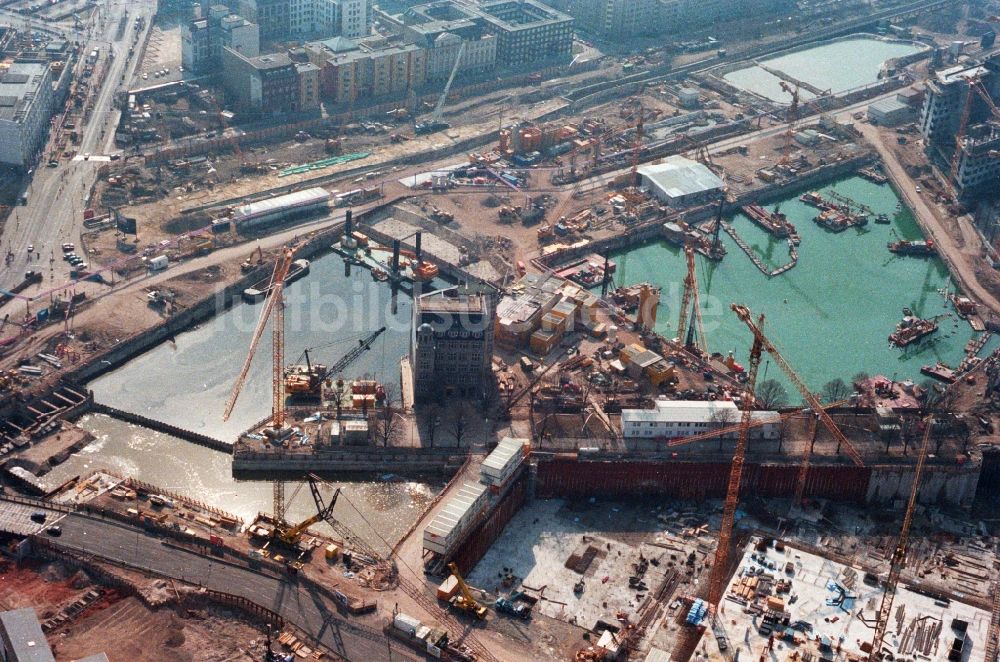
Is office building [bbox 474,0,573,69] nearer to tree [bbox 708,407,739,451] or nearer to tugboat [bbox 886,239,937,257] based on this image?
tugboat [bbox 886,239,937,257]

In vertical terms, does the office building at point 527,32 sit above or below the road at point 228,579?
above

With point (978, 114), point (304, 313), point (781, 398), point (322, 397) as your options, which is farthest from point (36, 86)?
point (978, 114)

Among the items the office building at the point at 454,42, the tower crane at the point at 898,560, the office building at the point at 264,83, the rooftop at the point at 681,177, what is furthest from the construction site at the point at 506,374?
the office building at the point at 454,42

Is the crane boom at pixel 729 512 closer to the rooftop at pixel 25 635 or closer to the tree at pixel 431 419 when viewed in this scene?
the tree at pixel 431 419

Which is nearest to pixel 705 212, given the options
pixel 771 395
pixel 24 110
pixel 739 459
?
pixel 771 395

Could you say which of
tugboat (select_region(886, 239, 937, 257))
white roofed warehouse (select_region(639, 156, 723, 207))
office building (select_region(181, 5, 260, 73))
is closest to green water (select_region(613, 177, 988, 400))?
tugboat (select_region(886, 239, 937, 257))

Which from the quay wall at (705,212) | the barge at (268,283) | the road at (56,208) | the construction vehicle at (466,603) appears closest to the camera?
the construction vehicle at (466,603)

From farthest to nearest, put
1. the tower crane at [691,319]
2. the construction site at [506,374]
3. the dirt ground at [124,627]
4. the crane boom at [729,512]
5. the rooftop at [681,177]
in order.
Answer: the rooftop at [681,177], the tower crane at [691,319], the crane boom at [729,512], the construction site at [506,374], the dirt ground at [124,627]
